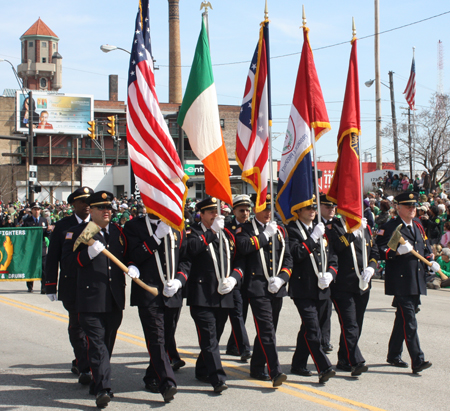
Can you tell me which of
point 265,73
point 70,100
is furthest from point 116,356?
point 70,100

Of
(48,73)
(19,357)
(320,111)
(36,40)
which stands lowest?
(19,357)

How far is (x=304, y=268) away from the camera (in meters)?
6.69

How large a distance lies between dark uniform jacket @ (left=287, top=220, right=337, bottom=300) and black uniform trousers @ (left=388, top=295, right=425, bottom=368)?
90 cm

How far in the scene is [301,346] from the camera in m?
6.60

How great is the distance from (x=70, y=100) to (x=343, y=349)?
64.4 metres


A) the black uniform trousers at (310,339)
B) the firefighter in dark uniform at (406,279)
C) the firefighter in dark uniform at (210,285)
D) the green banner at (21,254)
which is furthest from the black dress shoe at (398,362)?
the green banner at (21,254)

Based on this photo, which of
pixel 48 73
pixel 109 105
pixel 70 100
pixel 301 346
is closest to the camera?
pixel 301 346

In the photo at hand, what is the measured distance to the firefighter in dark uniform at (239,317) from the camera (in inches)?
274

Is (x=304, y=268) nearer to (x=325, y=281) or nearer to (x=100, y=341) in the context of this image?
(x=325, y=281)

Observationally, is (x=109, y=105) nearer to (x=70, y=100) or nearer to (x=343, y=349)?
(x=70, y=100)

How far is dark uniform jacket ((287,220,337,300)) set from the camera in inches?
257

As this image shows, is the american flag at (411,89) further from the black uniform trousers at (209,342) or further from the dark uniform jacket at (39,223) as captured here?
the black uniform trousers at (209,342)

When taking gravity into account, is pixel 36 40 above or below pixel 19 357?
above

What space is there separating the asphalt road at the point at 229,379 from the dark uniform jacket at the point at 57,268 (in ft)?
3.15
